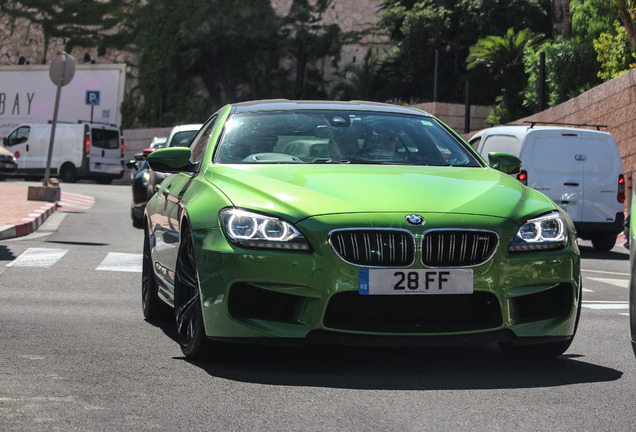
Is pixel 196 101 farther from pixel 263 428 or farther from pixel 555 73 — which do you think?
pixel 263 428

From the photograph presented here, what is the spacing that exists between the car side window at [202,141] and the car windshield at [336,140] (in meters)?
0.22

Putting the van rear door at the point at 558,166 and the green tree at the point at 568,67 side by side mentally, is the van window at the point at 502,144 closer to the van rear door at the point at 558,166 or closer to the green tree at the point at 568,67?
the van rear door at the point at 558,166

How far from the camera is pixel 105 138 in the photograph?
39625 mm

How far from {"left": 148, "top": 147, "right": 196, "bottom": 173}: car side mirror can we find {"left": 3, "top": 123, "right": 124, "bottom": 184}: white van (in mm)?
32491

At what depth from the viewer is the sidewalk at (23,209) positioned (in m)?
15.9

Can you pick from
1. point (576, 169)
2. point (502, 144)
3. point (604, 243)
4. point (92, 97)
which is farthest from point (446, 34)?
point (576, 169)

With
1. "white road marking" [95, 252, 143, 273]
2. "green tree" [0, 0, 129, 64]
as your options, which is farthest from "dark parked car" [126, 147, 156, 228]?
"green tree" [0, 0, 129, 64]

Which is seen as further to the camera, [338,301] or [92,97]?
[92,97]

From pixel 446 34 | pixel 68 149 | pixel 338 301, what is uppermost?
pixel 446 34

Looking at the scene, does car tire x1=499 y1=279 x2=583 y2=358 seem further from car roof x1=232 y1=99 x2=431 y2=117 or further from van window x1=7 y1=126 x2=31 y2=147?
van window x1=7 y1=126 x2=31 y2=147

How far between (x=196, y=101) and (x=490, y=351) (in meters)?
44.6

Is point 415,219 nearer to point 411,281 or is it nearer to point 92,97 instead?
point 411,281

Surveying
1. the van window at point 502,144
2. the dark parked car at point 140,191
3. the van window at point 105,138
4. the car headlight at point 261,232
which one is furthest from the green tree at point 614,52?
the car headlight at point 261,232

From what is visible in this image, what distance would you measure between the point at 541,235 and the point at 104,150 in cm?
3492
